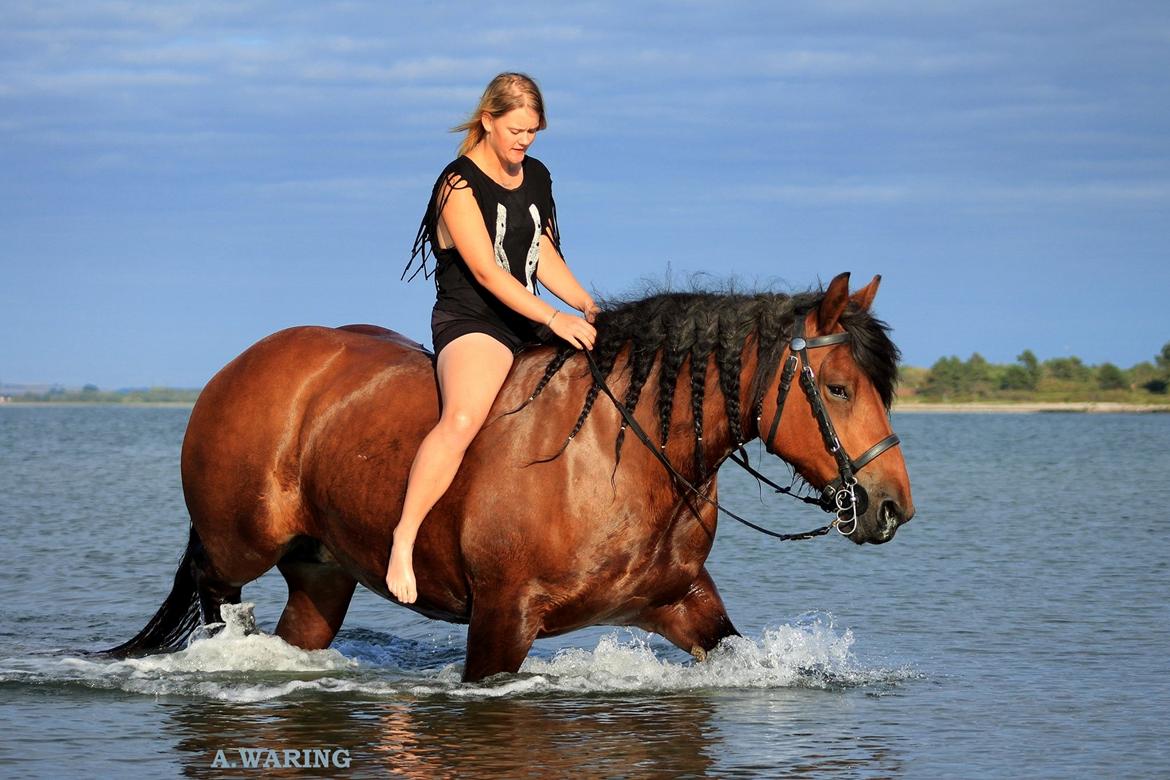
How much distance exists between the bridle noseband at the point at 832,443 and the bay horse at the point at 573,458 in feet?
0.08

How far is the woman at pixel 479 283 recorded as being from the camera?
639 centimetres

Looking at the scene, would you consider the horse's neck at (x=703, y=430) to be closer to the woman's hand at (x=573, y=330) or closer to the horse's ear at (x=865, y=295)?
the woman's hand at (x=573, y=330)

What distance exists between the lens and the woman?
6387 mm

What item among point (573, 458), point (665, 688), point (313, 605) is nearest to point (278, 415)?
point (313, 605)

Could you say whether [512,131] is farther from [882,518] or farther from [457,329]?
[882,518]

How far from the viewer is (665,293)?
662 cm

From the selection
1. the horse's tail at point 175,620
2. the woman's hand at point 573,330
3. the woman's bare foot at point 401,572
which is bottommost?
the horse's tail at point 175,620

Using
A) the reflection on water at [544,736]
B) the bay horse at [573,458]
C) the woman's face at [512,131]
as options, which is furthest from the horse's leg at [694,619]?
the woman's face at [512,131]

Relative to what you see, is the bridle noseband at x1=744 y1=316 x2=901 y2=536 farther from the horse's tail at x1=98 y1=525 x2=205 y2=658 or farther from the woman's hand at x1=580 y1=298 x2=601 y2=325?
the horse's tail at x1=98 y1=525 x2=205 y2=658

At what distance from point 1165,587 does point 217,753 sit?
30.8 ft

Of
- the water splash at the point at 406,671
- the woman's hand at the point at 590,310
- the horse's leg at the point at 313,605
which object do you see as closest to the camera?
the woman's hand at the point at 590,310

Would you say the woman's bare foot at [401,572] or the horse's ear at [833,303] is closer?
the horse's ear at [833,303]

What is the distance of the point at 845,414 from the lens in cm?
597

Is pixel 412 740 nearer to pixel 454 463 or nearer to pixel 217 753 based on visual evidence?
pixel 217 753
